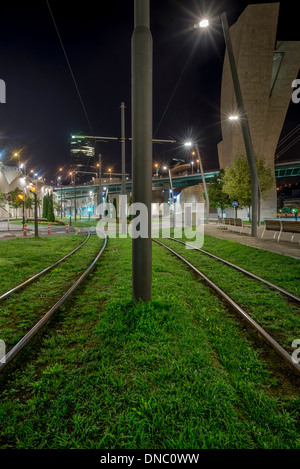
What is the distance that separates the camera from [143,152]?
4105 mm

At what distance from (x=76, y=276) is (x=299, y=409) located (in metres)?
6.20

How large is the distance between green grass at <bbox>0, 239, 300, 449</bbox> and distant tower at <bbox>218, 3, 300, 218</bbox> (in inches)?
2379

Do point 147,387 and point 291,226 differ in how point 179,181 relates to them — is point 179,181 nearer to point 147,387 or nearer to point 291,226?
point 291,226

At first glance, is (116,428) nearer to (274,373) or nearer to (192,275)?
(274,373)

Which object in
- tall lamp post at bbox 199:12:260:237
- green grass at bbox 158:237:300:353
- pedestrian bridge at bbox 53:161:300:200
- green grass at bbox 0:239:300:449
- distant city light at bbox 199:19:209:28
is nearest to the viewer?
green grass at bbox 0:239:300:449

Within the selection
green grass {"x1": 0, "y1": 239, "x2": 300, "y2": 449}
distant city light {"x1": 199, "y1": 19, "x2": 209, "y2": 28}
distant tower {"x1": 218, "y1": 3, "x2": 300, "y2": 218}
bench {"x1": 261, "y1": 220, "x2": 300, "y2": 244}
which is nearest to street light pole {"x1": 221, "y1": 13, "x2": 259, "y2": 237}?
bench {"x1": 261, "y1": 220, "x2": 300, "y2": 244}

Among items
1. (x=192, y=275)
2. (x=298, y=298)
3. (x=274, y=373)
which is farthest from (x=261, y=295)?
(x=274, y=373)

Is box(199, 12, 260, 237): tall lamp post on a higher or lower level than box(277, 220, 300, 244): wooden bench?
higher

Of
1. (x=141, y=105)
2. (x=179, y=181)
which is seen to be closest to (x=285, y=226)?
(x=141, y=105)

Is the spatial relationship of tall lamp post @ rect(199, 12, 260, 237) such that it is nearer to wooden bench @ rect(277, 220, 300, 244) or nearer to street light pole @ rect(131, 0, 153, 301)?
wooden bench @ rect(277, 220, 300, 244)

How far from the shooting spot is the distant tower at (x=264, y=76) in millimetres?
55219

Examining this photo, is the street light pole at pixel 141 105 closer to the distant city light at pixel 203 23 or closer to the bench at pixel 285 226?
the distant city light at pixel 203 23

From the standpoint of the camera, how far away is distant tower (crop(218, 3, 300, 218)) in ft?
181
